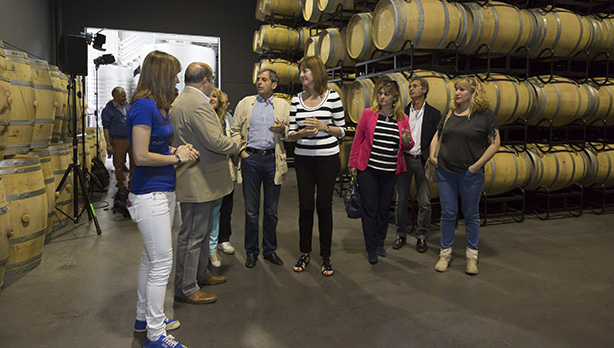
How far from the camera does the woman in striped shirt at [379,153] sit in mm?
3736

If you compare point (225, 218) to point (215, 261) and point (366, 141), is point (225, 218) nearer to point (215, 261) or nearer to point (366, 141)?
point (215, 261)

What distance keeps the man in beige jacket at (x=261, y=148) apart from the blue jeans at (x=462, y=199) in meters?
1.35

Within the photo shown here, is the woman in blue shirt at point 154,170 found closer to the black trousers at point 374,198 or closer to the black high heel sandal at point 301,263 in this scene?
the black high heel sandal at point 301,263

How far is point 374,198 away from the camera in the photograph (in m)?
3.81

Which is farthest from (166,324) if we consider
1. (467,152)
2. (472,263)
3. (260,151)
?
(467,152)

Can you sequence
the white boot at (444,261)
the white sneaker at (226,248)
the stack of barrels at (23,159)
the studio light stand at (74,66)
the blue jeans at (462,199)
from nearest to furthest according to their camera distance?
the stack of barrels at (23,159)
the blue jeans at (462,199)
the white boot at (444,261)
the white sneaker at (226,248)
the studio light stand at (74,66)

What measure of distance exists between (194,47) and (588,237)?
10.2m

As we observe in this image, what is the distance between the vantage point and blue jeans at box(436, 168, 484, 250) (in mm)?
3531

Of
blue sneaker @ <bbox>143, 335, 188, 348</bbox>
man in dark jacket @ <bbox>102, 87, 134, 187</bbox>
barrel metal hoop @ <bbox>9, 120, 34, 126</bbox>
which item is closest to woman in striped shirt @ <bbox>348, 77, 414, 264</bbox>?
blue sneaker @ <bbox>143, 335, 188, 348</bbox>

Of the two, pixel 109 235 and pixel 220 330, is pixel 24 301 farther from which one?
pixel 109 235

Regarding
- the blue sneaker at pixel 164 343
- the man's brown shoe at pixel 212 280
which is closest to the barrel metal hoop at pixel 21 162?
the man's brown shoe at pixel 212 280

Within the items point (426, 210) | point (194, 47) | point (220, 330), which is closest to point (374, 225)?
point (426, 210)

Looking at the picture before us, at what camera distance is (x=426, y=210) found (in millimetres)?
4348

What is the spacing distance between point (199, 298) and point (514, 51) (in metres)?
4.77
